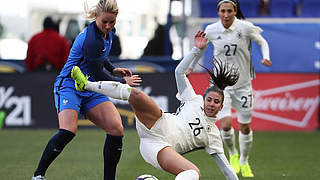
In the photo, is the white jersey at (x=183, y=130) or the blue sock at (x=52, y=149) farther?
the blue sock at (x=52, y=149)

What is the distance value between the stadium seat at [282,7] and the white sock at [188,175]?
1160 centimetres

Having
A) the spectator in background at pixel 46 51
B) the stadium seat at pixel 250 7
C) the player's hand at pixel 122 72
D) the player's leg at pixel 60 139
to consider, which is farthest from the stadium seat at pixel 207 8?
the player's leg at pixel 60 139

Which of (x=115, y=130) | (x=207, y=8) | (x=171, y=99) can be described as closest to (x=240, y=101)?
(x=115, y=130)

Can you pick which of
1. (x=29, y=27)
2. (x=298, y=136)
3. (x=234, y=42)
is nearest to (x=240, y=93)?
(x=234, y=42)

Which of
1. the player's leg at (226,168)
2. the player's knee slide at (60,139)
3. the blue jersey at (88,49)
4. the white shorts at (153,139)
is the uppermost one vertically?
the blue jersey at (88,49)

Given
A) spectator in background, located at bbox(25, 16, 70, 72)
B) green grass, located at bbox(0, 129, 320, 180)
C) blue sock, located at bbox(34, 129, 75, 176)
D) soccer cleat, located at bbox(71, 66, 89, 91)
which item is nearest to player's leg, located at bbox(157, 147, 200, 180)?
soccer cleat, located at bbox(71, 66, 89, 91)

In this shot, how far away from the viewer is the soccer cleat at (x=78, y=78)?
6223 millimetres

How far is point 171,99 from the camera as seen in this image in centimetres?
1348

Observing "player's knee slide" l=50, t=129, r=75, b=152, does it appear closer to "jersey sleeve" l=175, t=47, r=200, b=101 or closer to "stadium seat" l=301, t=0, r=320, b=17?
"jersey sleeve" l=175, t=47, r=200, b=101

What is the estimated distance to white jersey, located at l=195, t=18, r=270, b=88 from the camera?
8461 millimetres

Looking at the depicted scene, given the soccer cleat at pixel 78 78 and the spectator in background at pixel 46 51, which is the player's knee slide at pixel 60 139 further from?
the spectator in background at pixel 46 51

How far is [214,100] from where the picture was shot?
638cm

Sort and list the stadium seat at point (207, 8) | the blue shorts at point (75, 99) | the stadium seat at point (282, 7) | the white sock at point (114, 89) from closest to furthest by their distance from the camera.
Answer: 1. the white sock at point (114, 89)
2. the blue shorts at point (75, 99)
3. the stadium seat at point (207, 8)
4. the stadium seat at point (282, 7)

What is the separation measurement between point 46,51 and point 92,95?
24.3ft
